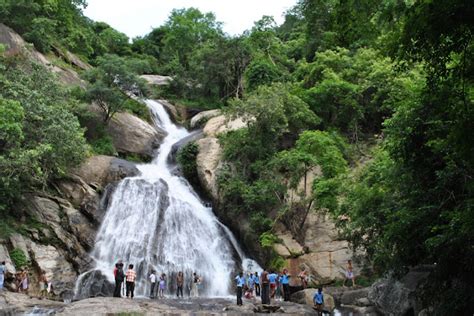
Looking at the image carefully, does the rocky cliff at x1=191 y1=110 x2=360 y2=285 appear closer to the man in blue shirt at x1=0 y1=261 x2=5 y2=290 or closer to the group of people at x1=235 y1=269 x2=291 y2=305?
the group of people at x1=235 y1=269 x2=291 y2=305

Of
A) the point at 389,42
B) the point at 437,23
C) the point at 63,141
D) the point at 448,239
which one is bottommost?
the point at 448,239

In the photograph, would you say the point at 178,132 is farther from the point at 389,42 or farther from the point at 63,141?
the point at 389,42

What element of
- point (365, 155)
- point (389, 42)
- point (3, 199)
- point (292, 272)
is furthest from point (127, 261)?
point (389, 42)

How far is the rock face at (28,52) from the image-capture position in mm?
28656

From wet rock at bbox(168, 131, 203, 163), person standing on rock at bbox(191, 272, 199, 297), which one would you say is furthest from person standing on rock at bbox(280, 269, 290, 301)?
wet rock at bbox(168, 131, 203, 163)

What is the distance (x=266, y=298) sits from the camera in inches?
635

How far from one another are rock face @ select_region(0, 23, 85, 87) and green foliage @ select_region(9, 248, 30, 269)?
1192cm

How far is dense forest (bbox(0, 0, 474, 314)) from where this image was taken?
6.74 meters

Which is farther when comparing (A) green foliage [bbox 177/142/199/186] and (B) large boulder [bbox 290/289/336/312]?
(A) green foliage [bbox 177/142/199/186]

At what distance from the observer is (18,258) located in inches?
762

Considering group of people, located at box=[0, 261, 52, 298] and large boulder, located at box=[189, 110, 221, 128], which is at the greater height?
large boulder, located at box=[189, 110, 221, 128]

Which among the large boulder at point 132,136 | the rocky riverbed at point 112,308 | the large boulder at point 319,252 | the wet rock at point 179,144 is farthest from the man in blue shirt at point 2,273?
the wet rock at point 179,144

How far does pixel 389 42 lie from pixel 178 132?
31331 mm

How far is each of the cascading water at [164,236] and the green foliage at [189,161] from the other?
1.38 metres
